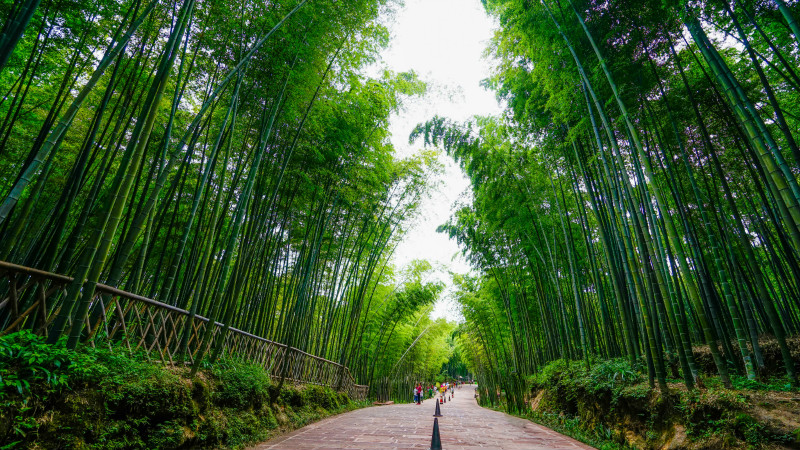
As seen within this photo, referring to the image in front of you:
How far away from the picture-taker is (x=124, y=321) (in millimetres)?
2744

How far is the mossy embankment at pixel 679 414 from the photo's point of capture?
7.55ft

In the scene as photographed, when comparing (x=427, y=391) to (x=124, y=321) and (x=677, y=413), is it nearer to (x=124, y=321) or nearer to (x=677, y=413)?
(x=677, y=413)

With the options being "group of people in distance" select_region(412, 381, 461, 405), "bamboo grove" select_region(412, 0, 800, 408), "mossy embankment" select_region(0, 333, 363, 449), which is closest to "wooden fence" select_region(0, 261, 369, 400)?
"mossy embankment" select_region(0, 333, 363, 449)

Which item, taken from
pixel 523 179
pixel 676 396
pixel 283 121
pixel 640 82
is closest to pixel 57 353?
pixel 283 121

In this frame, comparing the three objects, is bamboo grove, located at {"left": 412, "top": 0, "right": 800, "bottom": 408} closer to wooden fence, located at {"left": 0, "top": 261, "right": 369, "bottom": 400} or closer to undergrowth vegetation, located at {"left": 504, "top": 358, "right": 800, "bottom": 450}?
undergrowth vegetation, located at {"left": 504, "top": 358, "right": 800, "bottom": 450}

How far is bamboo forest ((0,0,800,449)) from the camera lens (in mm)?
2295

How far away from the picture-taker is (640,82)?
3512 mm

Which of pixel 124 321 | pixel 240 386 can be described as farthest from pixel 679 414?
pixel 124 321

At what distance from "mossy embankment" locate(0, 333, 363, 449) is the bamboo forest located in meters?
0.02

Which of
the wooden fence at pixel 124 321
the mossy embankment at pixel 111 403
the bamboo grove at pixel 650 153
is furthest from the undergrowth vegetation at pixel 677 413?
the wooden fence at pixel 124 321

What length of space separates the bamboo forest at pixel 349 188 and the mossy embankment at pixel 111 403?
0.02 metres

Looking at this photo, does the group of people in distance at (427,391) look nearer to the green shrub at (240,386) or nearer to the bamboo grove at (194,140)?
the bamboo grove at (194,140)

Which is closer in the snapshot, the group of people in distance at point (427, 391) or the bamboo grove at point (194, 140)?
the bamboo grove at point (194, 140)

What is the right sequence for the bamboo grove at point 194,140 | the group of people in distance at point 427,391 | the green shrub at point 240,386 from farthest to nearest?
the group of people in distance at point 427,391 < the green shrub at point 240,386 < the bamboo grove at point 194,140
